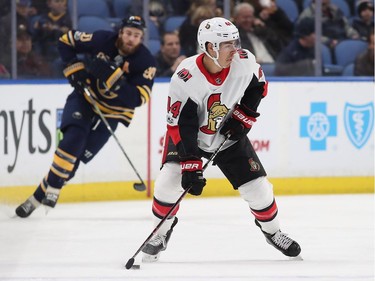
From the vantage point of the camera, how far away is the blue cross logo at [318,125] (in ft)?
24.5

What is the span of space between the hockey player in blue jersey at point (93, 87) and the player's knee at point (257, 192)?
1.64 metres

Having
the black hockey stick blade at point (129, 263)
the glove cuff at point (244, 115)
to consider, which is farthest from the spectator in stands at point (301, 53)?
the black hockey stick blade at point (129, 263)

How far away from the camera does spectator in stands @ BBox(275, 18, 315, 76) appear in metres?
7.72

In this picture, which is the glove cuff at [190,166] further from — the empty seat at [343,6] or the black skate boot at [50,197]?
the empty seat at [343,6]

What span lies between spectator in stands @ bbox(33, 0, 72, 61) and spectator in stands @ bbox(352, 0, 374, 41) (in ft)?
6.90

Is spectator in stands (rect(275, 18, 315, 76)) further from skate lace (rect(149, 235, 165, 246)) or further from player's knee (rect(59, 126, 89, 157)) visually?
skate lace (rect(149, 235, 165, 246))

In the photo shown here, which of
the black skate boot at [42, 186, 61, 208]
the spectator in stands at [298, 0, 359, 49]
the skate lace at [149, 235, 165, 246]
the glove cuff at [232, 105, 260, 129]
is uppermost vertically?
the glove cuff at [232, 105, 260, 129]

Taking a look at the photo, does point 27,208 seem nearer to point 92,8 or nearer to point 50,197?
point 50,197

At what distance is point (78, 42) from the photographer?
6.25m

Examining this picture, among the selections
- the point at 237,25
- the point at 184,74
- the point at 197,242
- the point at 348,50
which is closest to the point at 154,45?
the point at 237,25

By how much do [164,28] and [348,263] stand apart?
10.4 feet

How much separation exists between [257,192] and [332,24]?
3428 mm

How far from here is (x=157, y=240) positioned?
4.73 m

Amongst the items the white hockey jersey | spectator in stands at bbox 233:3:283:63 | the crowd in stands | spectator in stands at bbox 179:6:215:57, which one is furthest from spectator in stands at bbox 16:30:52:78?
the white hockey jersey
